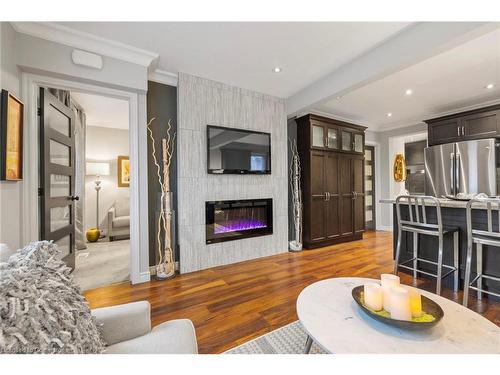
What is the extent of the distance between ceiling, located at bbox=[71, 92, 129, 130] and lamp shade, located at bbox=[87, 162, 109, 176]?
2.90 feet

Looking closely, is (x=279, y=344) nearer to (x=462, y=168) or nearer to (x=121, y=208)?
(x=462, y=168)

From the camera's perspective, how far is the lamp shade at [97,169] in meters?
4.69

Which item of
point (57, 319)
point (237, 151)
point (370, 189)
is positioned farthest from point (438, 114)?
point (57, 319)

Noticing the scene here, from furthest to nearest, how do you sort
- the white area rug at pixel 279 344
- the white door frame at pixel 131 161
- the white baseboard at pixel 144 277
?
the white baseboard at pixel 144 277 → the white door frame at pixel 131 161 → the white area rug at pixel 279 344

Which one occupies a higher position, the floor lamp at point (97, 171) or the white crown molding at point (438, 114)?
the white crown molding at point (438, 114)

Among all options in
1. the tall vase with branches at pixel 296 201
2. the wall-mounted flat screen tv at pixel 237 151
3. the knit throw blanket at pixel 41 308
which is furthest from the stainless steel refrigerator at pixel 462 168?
the knit throw blanket at pixel 41 308

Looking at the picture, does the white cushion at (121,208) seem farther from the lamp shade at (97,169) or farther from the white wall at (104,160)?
the lamp shade at (97,169)

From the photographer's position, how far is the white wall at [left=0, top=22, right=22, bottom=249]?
1.65 m

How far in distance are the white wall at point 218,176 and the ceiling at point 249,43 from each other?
13.2 inches

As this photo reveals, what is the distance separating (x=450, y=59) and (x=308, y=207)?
2.54 m

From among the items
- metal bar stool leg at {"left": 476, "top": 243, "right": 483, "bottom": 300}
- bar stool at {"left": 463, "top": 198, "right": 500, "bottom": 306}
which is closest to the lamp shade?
bar stool at {"left": 463, "top": 198, "right": 500, "bottom": 306}

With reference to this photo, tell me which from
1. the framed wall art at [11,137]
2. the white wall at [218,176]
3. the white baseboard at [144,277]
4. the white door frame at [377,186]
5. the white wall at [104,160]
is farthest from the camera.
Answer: the white door frame at [377,186]

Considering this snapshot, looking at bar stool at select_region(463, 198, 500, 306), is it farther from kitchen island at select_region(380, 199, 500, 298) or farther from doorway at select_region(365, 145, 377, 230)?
doorway at select_region(365, 145, 377, 230)

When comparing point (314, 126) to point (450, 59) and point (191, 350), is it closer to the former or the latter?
point (450, 59)
